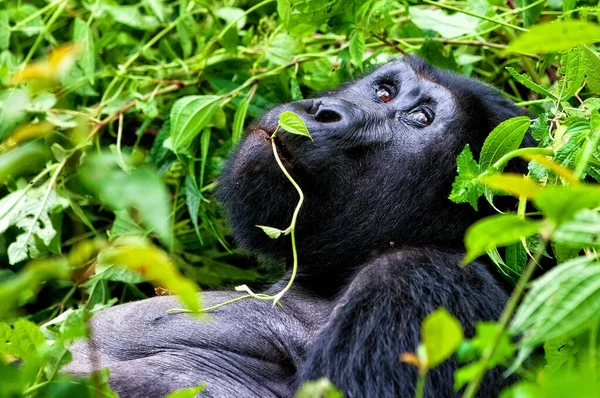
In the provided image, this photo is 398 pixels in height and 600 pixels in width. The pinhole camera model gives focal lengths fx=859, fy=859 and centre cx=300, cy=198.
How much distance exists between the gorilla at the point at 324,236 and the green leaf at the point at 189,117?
18.1 inches

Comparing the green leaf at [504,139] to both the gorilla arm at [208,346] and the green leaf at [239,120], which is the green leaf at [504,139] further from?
the green leaf at [239,120]

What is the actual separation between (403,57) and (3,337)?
5.51ft

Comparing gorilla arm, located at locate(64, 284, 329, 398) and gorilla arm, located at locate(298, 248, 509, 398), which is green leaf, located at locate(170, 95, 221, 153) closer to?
Answer: gorilla arm, located at locate(64, 284, 329, 398)

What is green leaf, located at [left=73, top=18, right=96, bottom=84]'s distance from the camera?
3.26 metres

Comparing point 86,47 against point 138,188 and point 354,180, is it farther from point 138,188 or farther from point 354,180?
point 138,188

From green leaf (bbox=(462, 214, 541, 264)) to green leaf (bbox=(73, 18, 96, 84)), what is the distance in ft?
7.67

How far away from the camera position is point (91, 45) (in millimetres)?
3314

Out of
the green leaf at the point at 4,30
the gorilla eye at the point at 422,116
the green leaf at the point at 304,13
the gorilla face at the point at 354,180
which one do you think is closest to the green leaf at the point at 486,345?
the gorilla face at the point at 354,180

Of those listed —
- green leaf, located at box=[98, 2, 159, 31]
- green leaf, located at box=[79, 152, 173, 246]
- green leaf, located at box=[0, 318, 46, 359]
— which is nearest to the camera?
green leaf, located at box=[79, 152, 173, 246]

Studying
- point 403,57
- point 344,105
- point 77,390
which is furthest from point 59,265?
point 403,57

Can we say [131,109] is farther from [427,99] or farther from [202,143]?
[427,99]

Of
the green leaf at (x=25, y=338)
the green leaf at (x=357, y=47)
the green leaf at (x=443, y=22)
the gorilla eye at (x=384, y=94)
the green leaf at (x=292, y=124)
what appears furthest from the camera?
the green leaf at (x=443, y=22)

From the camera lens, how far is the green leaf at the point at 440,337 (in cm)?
109

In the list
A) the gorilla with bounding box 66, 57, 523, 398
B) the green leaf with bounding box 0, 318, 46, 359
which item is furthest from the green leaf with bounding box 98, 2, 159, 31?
the green leaf with bounding box 0, 318, 46, 359
